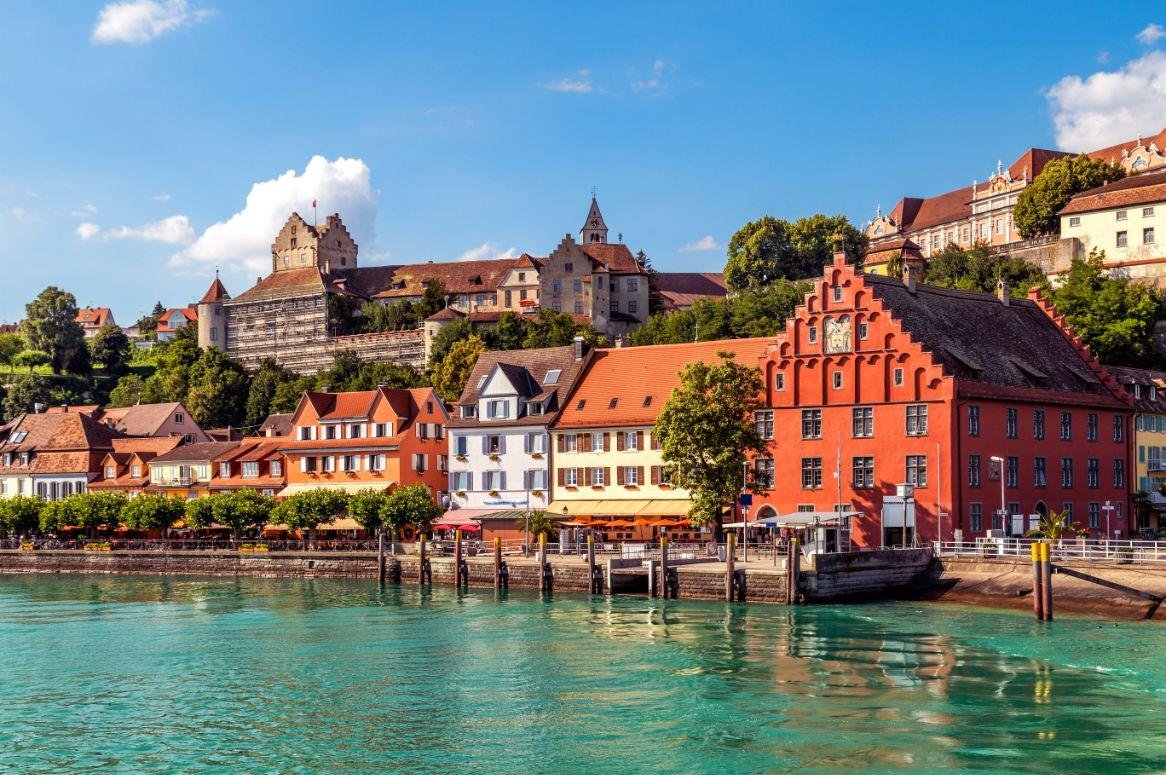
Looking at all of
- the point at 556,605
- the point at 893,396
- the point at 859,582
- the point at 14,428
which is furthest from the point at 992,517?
the point at 14,428

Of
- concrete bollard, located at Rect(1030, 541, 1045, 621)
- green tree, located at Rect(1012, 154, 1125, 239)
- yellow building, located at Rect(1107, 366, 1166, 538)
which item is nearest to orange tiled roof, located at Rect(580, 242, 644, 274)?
green tree, located at Rect(1012, 154, 1125, 239)

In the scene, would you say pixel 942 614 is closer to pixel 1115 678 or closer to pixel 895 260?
pixel 1115 678

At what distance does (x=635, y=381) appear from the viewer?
91.4m

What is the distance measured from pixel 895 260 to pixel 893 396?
6876cm

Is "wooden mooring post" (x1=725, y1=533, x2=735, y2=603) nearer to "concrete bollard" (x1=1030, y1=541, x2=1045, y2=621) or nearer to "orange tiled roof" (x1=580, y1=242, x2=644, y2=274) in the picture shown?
"concrete bollard" (x1=1030, y1=541, x2=1045, y2=621)

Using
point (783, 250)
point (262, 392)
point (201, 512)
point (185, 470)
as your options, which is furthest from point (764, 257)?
point (201, 512)

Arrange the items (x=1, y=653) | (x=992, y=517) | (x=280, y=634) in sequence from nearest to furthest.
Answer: (x=1, y=653) < (x=280, y=634) < (x=992, y=517)

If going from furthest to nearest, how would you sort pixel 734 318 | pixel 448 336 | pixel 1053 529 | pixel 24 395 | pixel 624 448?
pixel 24 395 < pixel 448 336 < pixel 734 318 < pixel 624 448 < pixel 1053 529

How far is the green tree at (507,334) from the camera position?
153500 mm

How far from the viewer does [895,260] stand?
142500mm

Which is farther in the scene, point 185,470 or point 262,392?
point 262,392

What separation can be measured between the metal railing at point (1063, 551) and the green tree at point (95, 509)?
6018 cm

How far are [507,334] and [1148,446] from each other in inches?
3096

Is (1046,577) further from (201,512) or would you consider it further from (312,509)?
(201,512)
